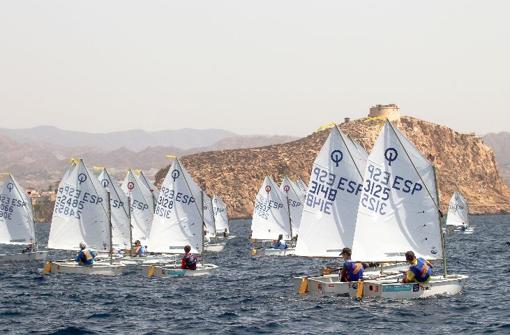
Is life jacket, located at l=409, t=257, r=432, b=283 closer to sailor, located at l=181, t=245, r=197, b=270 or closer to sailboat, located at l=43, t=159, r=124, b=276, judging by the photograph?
sailor, located at l=181, t=245, r=197, b=270

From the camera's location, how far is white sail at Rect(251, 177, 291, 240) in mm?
80875

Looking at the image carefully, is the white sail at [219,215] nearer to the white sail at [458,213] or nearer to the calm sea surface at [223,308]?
the white sail at [458,213]

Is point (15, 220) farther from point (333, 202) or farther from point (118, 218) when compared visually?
point (333, 202)

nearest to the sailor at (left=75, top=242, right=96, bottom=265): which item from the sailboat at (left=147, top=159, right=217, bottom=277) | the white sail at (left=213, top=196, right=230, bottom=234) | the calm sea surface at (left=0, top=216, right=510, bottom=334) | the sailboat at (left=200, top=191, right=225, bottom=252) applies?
the calm sea surface at (left=0, top=216, right=510, bottom=334)

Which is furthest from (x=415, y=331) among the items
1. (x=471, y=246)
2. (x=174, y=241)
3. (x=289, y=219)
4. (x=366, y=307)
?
(x=471, y=246)

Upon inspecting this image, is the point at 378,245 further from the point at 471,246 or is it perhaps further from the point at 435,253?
the point at 471,246

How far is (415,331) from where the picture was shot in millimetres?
29953

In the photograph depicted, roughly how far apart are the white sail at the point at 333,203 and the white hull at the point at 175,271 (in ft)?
31.1

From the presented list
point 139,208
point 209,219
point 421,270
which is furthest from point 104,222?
point 209,219

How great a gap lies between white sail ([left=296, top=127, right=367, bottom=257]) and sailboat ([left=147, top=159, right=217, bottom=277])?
11.5 metres

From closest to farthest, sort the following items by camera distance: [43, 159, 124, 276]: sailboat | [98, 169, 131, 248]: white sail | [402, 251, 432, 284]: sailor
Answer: [402, 251, 432, 284]: sailor
[43, 159, 124, 276]: sailboat
[98, 169, 131, 248]: white sail

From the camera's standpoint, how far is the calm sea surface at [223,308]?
102 feet

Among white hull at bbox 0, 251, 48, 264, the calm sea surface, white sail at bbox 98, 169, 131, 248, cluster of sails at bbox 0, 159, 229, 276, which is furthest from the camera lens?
white hull at bbox 0, 251, 48, 264

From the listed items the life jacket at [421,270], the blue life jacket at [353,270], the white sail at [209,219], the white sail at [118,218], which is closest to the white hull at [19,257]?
the white sail at [118,218]
